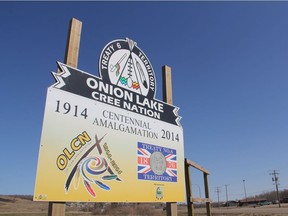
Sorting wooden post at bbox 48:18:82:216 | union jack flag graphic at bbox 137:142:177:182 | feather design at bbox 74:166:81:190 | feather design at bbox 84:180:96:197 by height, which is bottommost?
feather design at bbox 84:180:96:197

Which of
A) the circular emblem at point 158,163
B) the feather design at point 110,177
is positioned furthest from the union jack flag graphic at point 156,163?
the feather design at point 110,177

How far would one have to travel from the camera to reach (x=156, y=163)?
5727 millimetres

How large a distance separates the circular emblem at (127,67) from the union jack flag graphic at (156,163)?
44.2 inches

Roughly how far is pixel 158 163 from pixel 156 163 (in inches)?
2.1

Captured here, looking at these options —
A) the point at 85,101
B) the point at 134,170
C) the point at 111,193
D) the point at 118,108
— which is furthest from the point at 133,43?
the point at 111,193

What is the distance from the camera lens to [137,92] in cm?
580

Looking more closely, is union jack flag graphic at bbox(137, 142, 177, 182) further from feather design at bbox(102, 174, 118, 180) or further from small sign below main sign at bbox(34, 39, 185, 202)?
feather design at bbox(102, 174, 118, 180)

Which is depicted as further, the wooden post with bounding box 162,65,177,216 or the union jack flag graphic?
the wooden post with bounding box 162,65,177,216

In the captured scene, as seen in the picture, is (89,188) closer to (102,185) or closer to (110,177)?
(102,185)

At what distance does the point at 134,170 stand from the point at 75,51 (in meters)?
2.23

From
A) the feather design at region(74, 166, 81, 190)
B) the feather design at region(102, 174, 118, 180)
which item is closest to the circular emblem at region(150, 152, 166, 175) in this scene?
the feather design at region(102, 174, 118, 180)

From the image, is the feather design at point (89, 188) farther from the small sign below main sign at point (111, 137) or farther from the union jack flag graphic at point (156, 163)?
the union jack flag graphic at point (156, 163)

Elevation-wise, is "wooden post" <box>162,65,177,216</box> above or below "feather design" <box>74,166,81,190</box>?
above

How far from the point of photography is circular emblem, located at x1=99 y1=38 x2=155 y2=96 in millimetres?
5406
